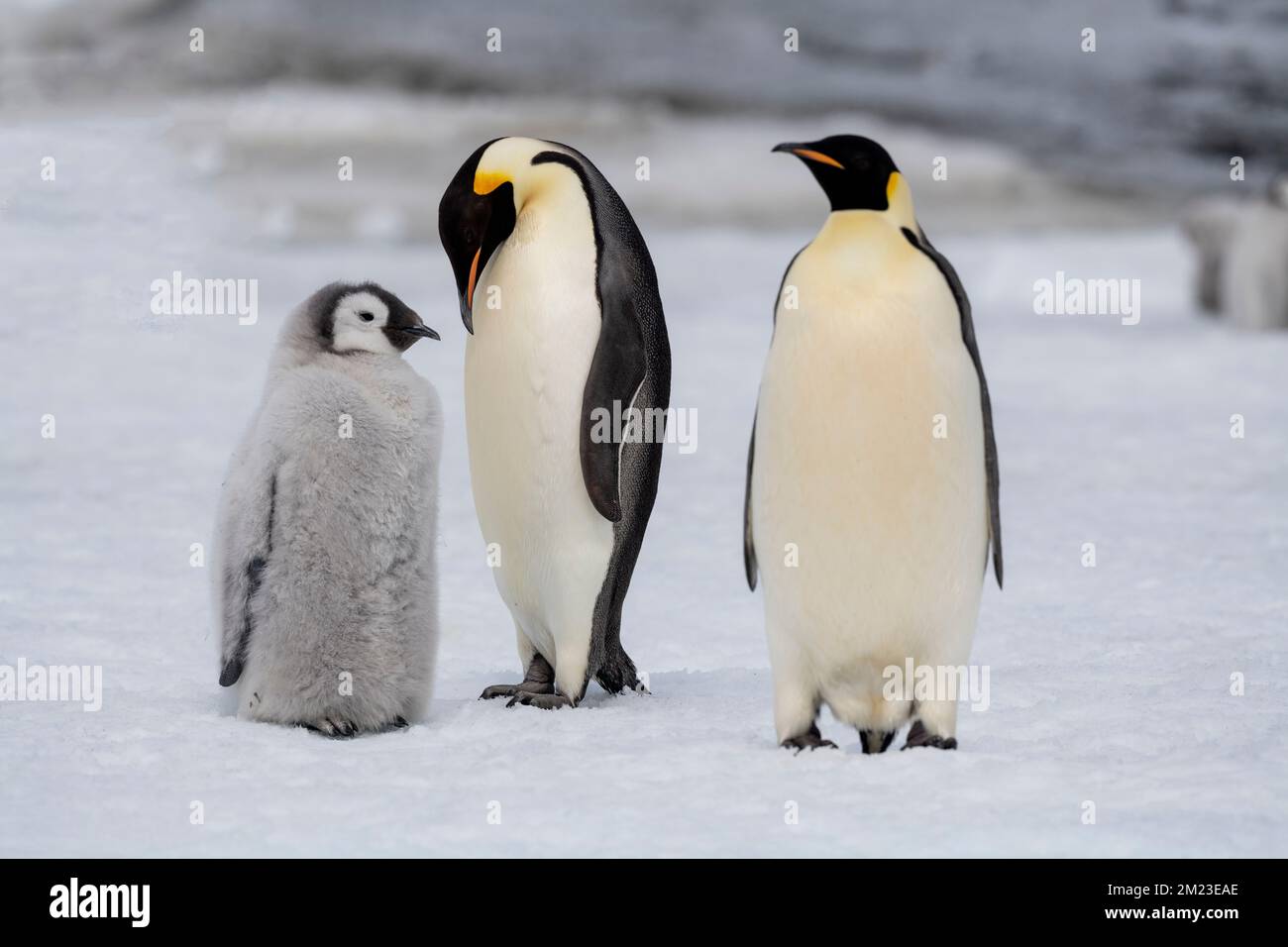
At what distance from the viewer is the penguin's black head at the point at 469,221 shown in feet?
11.7

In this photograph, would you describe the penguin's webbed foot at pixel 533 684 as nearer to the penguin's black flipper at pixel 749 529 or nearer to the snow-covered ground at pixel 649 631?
the snow-covered ground at pixel 649 631

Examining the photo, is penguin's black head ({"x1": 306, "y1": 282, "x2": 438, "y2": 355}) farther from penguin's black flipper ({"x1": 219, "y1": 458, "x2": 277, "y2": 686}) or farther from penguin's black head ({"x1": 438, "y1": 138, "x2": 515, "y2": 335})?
penguin's black flipper ({"x1": 219, "y1": 458, "x2": 277, "y2": 686})

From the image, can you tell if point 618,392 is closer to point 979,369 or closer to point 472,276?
point 472,276

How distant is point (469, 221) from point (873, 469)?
111 centimetres

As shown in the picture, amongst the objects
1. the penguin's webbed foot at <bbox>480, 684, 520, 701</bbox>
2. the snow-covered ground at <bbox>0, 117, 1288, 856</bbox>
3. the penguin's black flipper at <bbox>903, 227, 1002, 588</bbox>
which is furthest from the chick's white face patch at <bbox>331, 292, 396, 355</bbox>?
the penguin's black flipper at <bbox>903, 227, 1002, 588</bbox>

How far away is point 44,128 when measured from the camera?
10109 mm

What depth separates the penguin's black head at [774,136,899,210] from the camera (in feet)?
9.94

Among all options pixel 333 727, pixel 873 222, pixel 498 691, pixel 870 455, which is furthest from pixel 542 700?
pixel 873 222

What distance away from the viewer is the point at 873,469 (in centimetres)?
302

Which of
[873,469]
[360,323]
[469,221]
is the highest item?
[469,221]

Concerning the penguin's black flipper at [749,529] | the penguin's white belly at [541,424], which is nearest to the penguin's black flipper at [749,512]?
the penguin's black flipper at [749,529]

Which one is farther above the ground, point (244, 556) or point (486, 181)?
point (486, 181)

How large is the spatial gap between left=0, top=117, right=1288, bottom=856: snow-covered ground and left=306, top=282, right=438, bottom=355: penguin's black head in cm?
67

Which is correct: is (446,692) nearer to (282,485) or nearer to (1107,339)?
(282,485)
